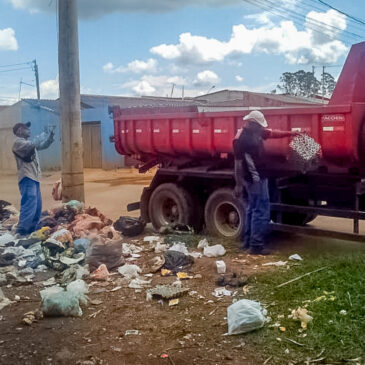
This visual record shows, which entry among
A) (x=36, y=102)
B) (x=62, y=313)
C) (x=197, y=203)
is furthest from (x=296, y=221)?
(x=36, y=102)

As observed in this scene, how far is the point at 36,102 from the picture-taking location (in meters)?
24.4

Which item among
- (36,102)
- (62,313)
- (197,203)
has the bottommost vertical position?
(62,313)

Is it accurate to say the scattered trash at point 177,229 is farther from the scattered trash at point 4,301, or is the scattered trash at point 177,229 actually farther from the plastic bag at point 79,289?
the scattered trash at point 4,301

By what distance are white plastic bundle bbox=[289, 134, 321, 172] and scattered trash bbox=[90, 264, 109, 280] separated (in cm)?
277

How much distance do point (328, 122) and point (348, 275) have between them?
1.91 metres

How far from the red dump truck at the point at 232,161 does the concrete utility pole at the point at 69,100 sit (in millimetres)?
827

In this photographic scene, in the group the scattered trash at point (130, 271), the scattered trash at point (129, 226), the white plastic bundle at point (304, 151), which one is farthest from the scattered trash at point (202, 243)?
the white plastic bundle at point (304, 151)

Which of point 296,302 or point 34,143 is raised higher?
point 34,143

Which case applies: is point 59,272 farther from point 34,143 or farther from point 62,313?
point 34,143

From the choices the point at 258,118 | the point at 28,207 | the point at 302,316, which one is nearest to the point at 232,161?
the point at 258,118

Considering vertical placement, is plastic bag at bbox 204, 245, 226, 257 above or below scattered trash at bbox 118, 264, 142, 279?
above

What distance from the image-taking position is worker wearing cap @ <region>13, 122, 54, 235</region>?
8.21 m

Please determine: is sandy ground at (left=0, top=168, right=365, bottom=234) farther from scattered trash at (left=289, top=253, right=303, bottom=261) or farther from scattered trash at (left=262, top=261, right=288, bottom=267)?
scattered trash at (left=262, top=261, right=288, bottom=267)

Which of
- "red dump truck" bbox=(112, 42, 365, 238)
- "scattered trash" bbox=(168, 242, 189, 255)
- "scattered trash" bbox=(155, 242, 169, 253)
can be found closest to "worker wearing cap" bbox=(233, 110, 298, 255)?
"red dump truck" bbox=(112, 42, 365, 238)
